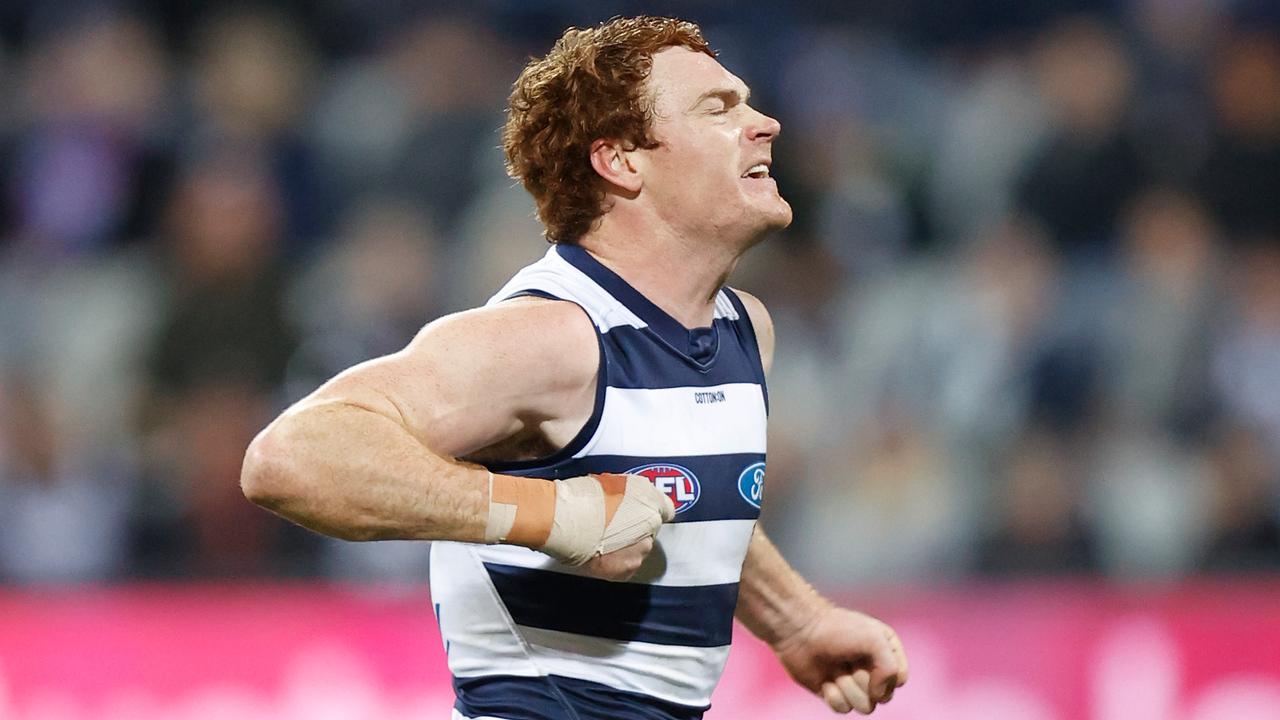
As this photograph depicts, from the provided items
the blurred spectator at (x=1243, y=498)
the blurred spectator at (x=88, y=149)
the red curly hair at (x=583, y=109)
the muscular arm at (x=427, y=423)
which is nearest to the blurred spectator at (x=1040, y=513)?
the blurred spectator at (x=1243, y=498)

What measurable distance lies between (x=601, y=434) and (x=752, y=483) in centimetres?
46

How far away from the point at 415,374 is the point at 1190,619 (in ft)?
13.5

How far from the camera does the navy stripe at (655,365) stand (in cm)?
354

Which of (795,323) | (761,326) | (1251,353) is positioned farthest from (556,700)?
(1251,353)

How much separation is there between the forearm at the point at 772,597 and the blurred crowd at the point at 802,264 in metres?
3.04

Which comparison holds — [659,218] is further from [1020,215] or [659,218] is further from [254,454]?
[1020,215]

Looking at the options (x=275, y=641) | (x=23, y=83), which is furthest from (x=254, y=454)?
(x=23, y=83)

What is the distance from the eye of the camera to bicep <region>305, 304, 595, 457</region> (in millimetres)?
3111

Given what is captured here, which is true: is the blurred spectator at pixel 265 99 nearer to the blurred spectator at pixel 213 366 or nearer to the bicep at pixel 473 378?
the blurred spectator at pixel 213 366

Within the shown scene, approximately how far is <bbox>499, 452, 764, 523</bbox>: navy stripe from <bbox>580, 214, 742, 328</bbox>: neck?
0.34m

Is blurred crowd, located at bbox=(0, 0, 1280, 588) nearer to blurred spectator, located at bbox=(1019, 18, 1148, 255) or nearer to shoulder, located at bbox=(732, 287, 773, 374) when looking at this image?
blurred spectator, located at bbox=(1019, 18, 1148, 255)

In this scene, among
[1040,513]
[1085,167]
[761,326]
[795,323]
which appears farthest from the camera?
[1085,167]

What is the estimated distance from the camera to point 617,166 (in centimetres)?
383

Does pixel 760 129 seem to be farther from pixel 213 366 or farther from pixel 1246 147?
pixel 1246 147
